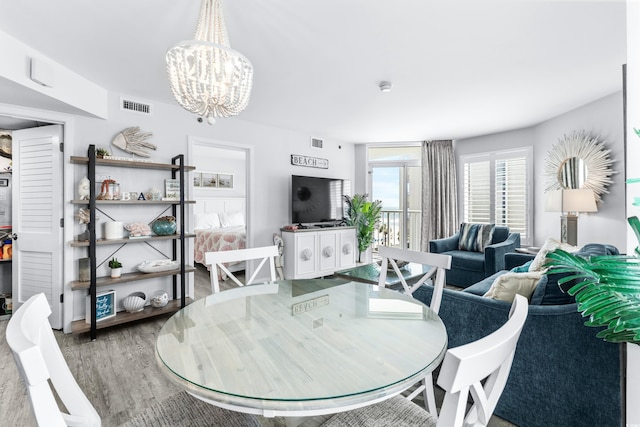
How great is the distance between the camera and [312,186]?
4.96 meters

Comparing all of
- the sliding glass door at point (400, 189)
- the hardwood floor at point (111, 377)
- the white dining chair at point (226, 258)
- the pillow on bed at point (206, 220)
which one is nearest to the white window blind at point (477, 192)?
the sliding glass door at point (400, 189)

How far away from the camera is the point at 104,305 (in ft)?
9.66

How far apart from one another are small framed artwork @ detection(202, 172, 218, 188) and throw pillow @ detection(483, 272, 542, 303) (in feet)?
20.4

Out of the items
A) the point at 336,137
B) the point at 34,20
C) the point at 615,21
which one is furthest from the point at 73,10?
the point at 336,137

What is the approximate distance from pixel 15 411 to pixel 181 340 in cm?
167

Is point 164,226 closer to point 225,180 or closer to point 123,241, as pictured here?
point 123,241

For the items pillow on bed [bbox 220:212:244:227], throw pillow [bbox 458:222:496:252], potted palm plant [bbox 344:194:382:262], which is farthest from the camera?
pillow on bed [bbox 220:212:244:227]

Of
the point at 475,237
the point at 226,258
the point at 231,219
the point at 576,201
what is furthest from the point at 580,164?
the point at 231,219

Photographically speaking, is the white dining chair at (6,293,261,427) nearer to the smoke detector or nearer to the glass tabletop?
the glass tabletop

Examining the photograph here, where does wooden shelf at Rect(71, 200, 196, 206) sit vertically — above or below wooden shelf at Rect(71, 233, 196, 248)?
above

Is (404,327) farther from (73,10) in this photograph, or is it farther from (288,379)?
(73,10)

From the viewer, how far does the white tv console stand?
4496 millimetres

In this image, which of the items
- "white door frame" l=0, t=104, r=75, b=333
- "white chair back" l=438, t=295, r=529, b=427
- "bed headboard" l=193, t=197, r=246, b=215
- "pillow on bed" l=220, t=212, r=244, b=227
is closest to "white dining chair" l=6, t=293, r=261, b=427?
"white chair back" l=438, t=295, r=529, b=427

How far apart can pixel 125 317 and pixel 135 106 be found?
2.24 metres
